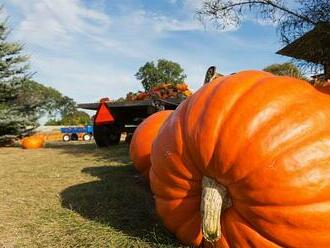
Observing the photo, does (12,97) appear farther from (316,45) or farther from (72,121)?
(72,121)

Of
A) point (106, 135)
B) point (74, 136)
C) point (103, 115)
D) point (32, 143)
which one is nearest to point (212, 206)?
point (103, 115)

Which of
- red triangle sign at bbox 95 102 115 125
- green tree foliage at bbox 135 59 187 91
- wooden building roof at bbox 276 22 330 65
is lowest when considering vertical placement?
red triangle sign at bbox 95 102 115 125

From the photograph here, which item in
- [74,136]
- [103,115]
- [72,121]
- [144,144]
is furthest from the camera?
[72,121]

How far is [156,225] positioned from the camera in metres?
3.35

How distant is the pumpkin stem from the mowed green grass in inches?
21.9

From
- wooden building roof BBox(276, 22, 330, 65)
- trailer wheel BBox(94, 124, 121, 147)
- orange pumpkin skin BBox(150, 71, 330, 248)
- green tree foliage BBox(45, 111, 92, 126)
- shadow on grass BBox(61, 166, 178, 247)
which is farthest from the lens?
green tree foliage BBox(45, 111, 92, 126)

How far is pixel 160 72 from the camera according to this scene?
59.6 metres

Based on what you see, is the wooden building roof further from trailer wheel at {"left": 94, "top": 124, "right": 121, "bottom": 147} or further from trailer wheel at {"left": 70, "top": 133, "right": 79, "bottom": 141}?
trailer wheel at {"left": 70, "top": 133, "right": 79, "bottom": 141}

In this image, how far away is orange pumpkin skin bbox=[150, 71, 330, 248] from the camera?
91.2 inches

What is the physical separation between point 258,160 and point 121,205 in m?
1.94

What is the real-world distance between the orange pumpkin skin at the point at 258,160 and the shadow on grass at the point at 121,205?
0.50 m

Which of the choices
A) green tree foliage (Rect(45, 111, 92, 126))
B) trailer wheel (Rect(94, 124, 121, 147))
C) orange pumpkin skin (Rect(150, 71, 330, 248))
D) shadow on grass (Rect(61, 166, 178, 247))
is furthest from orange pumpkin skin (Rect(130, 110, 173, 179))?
green tree foliage (Rect(45, 111, 92, 126))

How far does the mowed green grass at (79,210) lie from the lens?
3080 mm

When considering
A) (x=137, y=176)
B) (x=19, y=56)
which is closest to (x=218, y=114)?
(x=137, y=176)
